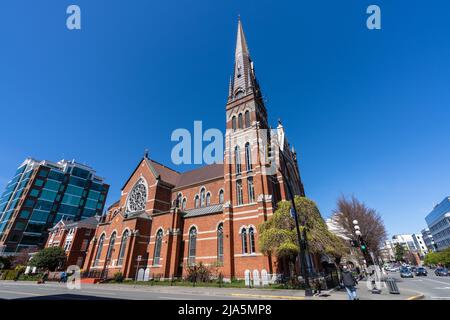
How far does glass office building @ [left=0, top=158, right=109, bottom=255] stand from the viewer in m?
63.6

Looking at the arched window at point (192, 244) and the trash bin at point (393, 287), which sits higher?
the arched window at point (192, 244)

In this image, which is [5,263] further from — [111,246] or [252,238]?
[252,238]

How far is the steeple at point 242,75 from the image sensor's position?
1350 inches

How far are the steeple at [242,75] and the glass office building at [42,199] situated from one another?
70.7 m

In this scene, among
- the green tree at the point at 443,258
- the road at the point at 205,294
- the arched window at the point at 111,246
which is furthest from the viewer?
the green tree at the point at 443,258

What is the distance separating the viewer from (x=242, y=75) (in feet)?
119

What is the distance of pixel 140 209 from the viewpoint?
35.6 m

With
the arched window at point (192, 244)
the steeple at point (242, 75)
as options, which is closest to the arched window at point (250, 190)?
the arched window at point (192, 244)

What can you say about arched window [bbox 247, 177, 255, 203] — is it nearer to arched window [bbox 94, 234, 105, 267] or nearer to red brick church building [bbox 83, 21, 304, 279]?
red brick church building [bbox 83, 21, 304, 279]

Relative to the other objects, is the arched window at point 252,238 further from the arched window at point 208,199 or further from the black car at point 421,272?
the black car at point 421,272

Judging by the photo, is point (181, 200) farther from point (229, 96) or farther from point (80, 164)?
point (80, 164)

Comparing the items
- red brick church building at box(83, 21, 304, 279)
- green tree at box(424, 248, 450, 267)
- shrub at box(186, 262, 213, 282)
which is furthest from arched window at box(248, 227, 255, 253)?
green tree at box(424, 248, 450, 267)
